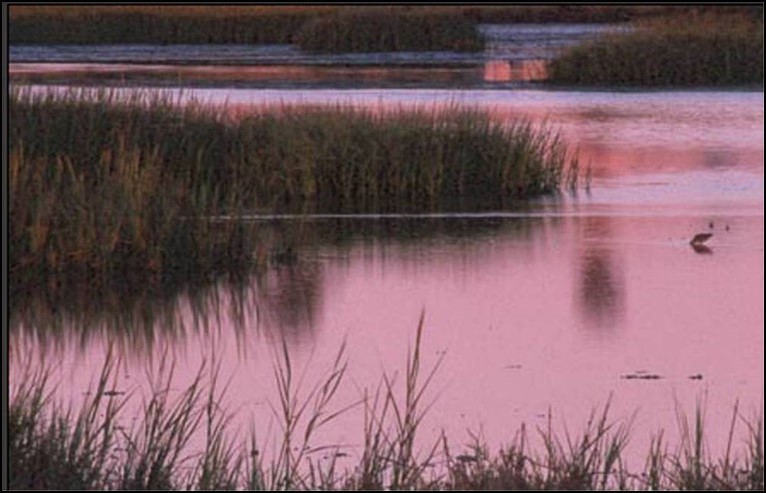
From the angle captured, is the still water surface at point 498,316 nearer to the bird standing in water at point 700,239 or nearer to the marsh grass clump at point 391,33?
the bird standing in water at point 700,239

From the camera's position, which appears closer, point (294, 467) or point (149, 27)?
point (294, 467)

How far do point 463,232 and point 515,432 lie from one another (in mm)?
6034

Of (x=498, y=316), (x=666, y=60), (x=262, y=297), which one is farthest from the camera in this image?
(x=666, y=60)


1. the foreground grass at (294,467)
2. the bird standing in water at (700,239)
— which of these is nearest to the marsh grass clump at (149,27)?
the bird standing in water at (700,239)

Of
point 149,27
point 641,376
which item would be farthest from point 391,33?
point 641,376

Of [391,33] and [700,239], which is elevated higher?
[391,33]

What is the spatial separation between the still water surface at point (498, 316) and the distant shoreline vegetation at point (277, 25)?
2135 cm

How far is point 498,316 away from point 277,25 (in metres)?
31.7

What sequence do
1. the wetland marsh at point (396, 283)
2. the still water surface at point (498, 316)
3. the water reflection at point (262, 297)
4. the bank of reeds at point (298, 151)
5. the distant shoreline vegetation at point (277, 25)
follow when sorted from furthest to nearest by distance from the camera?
1. the distant shoreline vegetation at point (277, 25)
2. the bank of reeds at point (298, 151)
3. the water reflection at point (262, 297)
4. the still water surface at point (498, 316)
5. the wetland marsh at point (396, 283)

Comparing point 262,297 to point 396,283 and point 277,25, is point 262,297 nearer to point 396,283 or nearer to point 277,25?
point 396,283

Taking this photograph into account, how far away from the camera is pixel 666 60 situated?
26.8m

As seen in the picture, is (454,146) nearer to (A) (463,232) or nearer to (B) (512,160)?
(B) (512,160)

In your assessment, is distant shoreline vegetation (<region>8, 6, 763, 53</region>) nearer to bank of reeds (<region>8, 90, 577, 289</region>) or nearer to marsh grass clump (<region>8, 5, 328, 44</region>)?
marsh grass clump (<region>8, 5, 328, 44</region>)

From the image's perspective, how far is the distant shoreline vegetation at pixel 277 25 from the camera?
3631 centimetres
